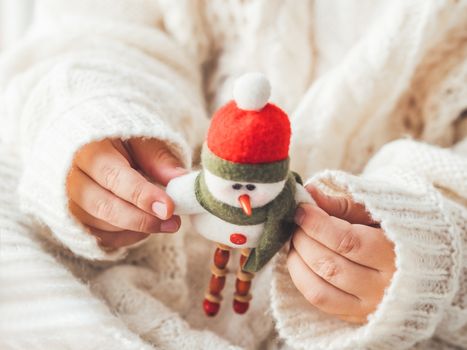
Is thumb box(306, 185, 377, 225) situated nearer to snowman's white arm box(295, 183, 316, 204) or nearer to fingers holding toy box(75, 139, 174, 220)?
snowman's white arm box(295, 183, 316, 204)

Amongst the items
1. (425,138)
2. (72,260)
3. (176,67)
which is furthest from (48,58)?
(425,138)

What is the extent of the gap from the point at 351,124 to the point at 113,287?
0.35m

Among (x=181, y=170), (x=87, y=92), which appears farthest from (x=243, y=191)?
(x=87, y=92)

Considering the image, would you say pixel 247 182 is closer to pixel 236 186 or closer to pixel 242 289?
pixel 236 186

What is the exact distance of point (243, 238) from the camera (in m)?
0.40

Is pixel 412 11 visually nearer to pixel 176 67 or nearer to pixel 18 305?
pixel 176 67

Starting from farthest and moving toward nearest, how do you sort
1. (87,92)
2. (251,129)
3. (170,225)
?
1. (87,92)
2. (170,225)
3. (251,129)

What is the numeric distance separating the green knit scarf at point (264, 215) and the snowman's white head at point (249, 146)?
0.6 inches

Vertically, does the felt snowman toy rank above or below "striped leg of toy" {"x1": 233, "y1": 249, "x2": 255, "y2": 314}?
above

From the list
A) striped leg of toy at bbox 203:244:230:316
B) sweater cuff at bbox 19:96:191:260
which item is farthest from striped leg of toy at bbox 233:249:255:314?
sweater cuff at bbox 19:96:191:260

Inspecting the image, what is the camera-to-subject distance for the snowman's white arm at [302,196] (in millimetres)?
418

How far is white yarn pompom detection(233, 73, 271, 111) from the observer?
1.14 ft

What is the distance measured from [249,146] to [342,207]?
15cm

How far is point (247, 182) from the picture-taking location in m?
0.36
